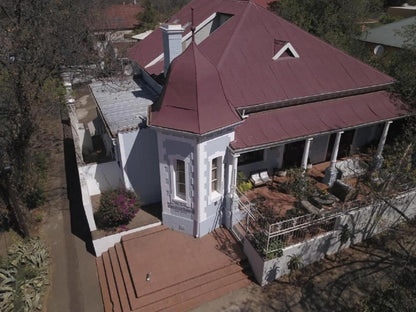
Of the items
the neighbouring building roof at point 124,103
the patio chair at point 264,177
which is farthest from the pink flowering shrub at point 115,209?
the patio chair at point 264,177

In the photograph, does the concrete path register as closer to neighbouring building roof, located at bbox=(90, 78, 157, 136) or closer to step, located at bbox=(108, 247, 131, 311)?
step, located at bbox=(108, 247, 131, 311)

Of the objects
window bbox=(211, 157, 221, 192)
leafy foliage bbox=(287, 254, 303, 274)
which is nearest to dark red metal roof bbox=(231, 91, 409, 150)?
window bbox=(211, 157, 221, 192)

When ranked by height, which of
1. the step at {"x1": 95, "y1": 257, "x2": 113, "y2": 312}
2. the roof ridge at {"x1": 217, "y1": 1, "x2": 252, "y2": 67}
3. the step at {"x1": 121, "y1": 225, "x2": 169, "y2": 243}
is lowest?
the step at {"x1": 95, "y1": 257, "x2": 113, "y2": 312}

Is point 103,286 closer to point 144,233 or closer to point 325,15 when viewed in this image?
point 144,233

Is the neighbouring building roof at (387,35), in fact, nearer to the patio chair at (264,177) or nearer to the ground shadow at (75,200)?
the patio chair at (264,177)

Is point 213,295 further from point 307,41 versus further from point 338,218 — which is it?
point 307,41

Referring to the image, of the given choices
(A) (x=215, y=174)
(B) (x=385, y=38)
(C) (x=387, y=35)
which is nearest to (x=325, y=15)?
(B) (x=385, y=38)

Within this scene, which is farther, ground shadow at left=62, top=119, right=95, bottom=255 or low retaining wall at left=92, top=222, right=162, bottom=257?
ground shadow at left=62, top=119, right=95, bottom=255
